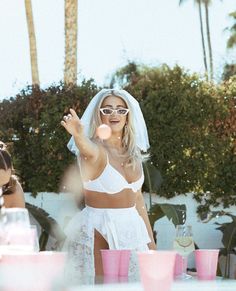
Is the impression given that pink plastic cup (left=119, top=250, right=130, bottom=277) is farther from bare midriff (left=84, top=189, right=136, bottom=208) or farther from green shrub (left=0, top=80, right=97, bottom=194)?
green shrub (left=0, top=80, right=97, bottom=194)

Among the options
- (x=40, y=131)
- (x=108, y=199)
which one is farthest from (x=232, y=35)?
(x=108, y=199)

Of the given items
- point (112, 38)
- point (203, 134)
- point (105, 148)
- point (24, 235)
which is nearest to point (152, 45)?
point (112, 38)

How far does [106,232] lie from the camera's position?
4367mm

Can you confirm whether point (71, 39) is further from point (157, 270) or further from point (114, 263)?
point (157, 270)

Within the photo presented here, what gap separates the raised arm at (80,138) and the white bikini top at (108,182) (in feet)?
0.43

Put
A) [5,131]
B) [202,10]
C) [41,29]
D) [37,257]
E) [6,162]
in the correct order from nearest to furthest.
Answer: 1. [37,257]
2. [6,162]
3. [5,131]
4. [41,29]
5. [202,10]

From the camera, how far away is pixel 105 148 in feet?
14.9

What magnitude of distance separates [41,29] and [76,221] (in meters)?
18.2

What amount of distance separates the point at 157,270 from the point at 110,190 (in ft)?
6.48

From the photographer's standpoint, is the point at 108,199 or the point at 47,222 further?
the point at 47,222

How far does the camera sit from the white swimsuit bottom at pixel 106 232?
4355 mm

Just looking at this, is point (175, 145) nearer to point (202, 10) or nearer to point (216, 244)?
point (216, 244)

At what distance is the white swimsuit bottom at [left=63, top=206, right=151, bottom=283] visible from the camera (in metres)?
4.36

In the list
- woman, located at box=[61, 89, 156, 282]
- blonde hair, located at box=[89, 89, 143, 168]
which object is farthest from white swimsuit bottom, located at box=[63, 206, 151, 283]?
blonde hair, located at box=[89, 89, 143, 168]
